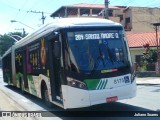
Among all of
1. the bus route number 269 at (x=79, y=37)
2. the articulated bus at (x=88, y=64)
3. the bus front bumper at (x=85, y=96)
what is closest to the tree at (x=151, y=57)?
the articulated bus at (x=88, y=64)

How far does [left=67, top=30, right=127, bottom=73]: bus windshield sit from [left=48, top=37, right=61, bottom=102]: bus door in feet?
3.23

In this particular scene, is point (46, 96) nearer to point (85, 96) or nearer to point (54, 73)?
point (54, 73)

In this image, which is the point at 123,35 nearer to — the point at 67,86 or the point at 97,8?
the point at 67,86

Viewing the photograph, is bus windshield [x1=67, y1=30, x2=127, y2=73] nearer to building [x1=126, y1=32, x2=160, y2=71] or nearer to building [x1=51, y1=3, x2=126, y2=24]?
building [x1=126, y1=32, x2=160, y2=71]

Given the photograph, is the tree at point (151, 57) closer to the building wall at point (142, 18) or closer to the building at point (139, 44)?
the building at point (139, 44)

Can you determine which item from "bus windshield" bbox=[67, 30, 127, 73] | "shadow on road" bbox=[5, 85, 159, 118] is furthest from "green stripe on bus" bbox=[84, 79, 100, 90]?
"shadow on road" bbox=[5, 85, 159, 118]

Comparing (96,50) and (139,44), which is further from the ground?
(96,50)

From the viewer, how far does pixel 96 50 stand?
10727 mm

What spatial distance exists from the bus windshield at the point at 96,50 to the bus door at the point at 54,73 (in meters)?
0.98

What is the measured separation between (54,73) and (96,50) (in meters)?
1.88

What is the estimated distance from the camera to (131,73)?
11.2 m

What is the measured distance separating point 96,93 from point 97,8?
6971 centimetres

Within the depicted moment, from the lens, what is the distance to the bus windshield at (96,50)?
10508 millimetres

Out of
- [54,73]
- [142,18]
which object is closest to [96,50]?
[54,73]
